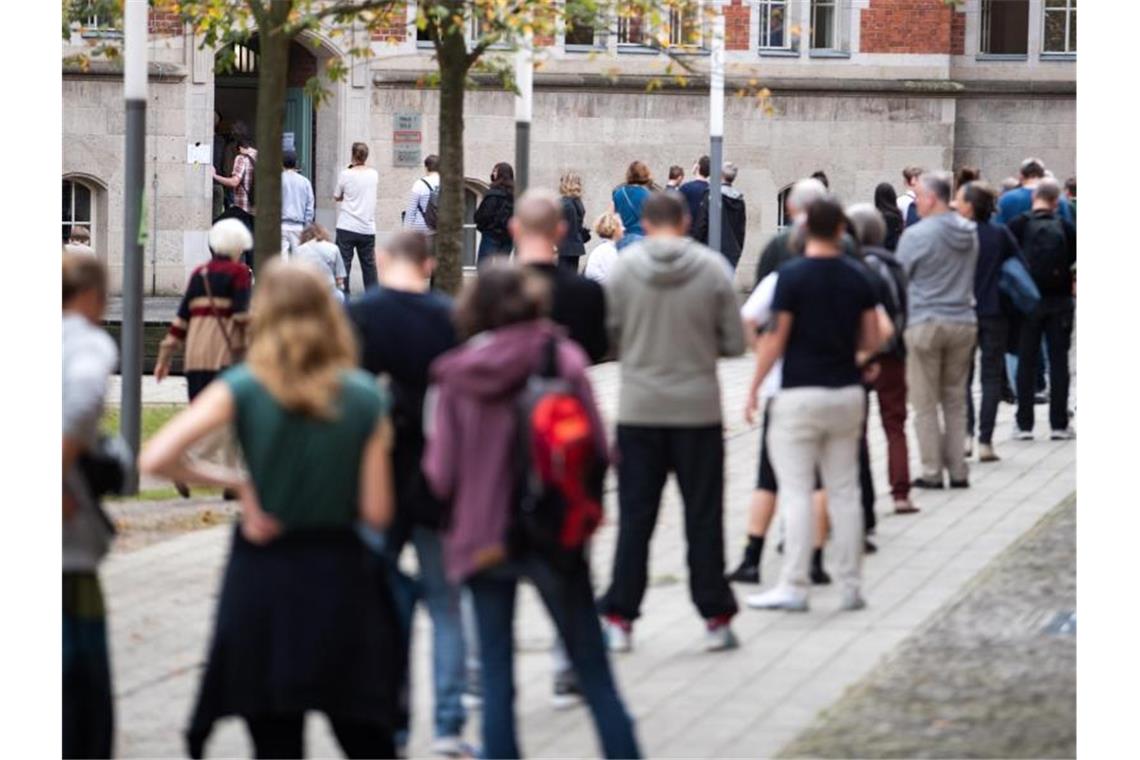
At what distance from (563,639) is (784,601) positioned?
135 inches

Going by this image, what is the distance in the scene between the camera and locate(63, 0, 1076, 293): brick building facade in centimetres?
3128

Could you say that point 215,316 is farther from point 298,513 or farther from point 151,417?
point 298,513

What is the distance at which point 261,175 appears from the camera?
619 inches

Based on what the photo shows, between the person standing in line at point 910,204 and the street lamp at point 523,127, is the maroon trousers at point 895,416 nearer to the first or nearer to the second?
the street lamp at point 523,127

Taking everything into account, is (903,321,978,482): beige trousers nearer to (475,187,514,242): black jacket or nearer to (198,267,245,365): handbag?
(198,267,245,365): handbag

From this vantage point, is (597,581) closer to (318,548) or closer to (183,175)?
(318,548)

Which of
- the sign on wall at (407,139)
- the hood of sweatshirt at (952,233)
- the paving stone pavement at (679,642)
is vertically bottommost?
the paving stone pavement at (679,642)

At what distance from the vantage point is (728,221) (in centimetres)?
2406

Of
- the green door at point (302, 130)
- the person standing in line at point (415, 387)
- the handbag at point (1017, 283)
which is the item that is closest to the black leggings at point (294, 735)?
the person standing in line at point (415, 387)

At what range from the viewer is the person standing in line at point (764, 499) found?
11086mm

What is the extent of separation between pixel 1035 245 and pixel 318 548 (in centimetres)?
1055

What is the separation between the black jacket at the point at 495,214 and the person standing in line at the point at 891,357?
30.7 ft

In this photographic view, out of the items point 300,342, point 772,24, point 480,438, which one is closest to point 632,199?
point 772,24
